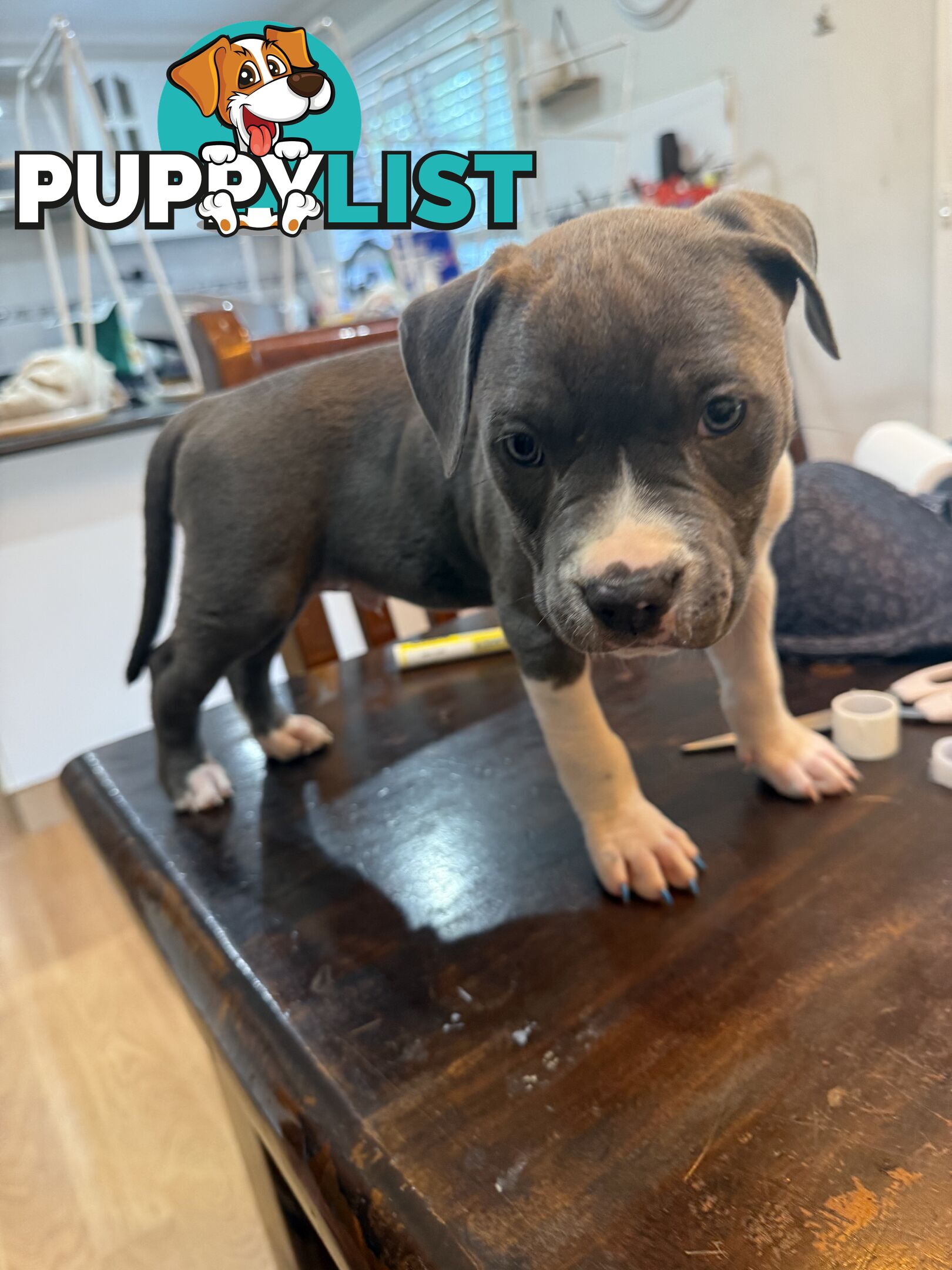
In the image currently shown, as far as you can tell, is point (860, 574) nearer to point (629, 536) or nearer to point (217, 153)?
point (629, 536)

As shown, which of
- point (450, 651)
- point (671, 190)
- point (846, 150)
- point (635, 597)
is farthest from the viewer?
point (671, 190)

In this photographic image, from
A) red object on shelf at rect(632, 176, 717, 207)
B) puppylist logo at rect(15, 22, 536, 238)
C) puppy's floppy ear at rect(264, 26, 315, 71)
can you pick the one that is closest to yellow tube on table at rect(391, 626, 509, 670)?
puppylist logo at rect(15, 22, 536, 238)

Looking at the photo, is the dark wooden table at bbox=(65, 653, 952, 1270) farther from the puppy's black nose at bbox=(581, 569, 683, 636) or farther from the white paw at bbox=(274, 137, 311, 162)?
the white paw at bbox=(274, 137, 311, 162)

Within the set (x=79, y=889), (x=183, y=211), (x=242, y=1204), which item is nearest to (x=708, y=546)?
(x=183, y=211)

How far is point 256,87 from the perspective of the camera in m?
0.66

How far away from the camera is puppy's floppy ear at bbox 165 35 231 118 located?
0.65m

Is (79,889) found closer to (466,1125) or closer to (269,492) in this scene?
(269,492)

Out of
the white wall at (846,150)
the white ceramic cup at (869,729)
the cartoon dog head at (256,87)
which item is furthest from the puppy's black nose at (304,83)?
the white wall at (846,150)

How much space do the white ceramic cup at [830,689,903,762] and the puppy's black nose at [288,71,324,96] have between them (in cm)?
66

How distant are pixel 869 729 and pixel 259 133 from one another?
2.24ft

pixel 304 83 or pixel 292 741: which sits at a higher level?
pixel 304 83

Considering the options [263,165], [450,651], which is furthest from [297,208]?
[450,651]

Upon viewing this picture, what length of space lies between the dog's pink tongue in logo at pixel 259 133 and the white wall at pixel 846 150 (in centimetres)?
152

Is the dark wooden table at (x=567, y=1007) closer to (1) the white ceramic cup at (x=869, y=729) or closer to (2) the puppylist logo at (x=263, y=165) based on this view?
(1) the white ceramic cup at (x=869, y=729)
